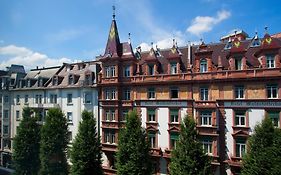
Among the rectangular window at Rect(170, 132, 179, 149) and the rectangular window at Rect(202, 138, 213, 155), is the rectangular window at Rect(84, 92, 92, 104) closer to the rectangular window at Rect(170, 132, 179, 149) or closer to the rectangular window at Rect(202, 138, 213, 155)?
the rectangular window at Rect(170, 132, 179, 149)

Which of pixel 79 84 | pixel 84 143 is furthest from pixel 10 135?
pixel 84 143

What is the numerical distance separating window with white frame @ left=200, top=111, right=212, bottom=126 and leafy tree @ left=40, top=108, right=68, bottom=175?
61.2 feet

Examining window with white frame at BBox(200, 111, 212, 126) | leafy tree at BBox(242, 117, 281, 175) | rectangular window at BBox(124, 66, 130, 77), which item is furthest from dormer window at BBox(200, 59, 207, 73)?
rectangular window at BBox(124, 66, 130, 77)

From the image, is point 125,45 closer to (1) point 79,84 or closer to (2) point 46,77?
(1) point 79,84

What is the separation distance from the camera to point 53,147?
3350 cm

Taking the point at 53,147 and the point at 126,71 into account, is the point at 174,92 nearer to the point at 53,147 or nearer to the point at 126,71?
the point at 126,71

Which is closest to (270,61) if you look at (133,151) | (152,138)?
(152,138)

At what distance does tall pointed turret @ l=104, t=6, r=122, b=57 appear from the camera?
34938 mm

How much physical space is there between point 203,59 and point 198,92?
3824 millimetres

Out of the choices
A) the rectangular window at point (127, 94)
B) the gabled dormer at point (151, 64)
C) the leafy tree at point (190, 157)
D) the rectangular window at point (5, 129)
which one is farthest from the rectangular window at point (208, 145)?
the rectangular window at point (5, 129)

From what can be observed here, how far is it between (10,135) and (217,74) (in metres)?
41.0

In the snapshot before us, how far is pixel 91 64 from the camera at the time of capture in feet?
132

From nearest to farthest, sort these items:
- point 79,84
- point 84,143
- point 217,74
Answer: point 217,74, point 84,143, point 79,84

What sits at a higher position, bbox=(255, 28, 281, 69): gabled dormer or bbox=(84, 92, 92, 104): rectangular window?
bbox=(255, 28, 281, 69): gabled dormer
